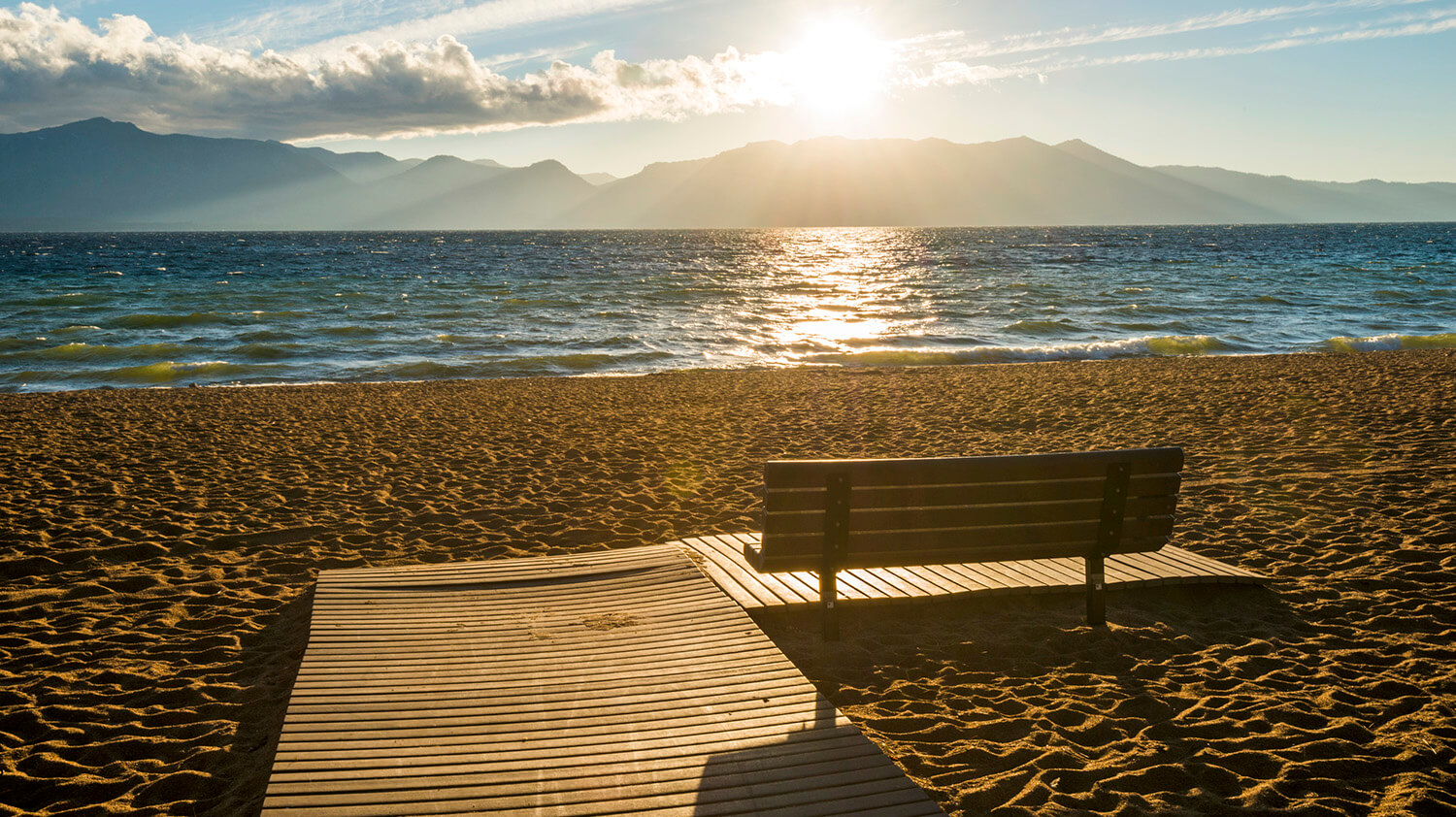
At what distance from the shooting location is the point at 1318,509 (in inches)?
270

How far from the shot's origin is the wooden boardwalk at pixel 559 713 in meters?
2.75

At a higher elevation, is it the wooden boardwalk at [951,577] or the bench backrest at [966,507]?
the bench backrest at [966,507]

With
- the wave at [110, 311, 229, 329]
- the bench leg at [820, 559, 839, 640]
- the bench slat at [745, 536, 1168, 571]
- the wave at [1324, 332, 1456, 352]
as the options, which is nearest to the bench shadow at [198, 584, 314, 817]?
the bench slat at [745, 536, 1168, 571]

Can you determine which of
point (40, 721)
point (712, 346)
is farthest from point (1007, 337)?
point (40, 721)

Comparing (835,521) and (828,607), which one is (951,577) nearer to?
(828,607)

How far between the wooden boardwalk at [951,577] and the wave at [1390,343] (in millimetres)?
18251

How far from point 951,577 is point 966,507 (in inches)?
50.0

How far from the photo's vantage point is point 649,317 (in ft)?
88.6

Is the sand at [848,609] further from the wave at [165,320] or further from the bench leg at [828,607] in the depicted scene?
the wave at [165,320]

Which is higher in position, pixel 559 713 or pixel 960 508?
pixel 960 508

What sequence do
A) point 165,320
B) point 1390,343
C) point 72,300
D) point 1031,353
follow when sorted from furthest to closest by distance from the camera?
point 72,300, point 165,320, point 1390,343, point 1031,353

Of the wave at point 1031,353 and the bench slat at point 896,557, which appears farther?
the wave at point 1031,353

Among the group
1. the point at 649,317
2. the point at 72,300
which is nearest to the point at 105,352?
the point at 72,300

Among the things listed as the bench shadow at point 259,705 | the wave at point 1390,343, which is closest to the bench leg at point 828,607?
the bench shadow at point 259,705
